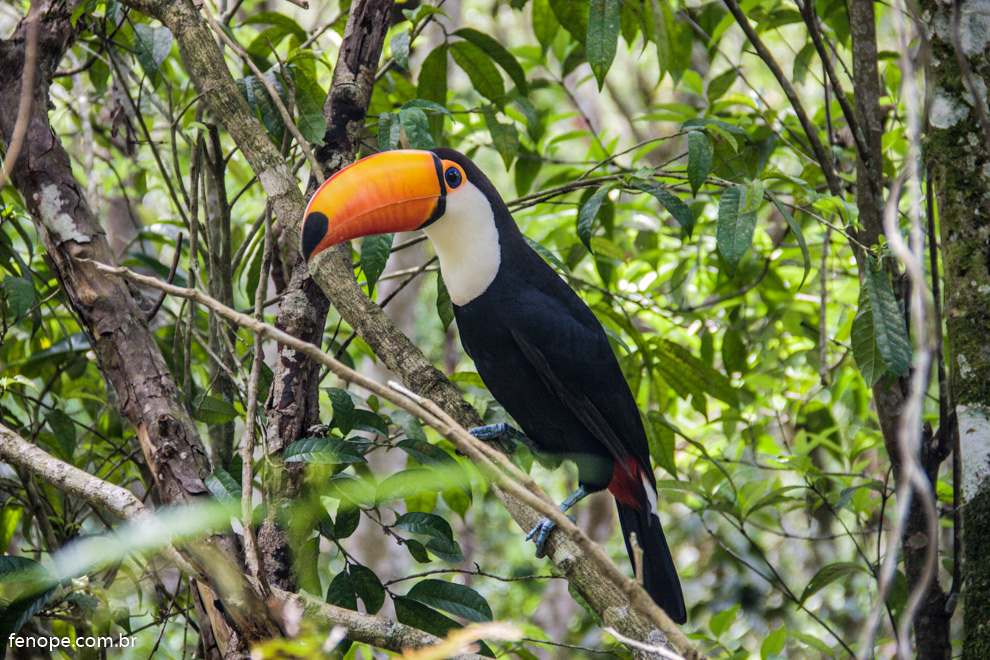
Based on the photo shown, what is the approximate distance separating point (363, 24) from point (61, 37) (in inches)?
31.1

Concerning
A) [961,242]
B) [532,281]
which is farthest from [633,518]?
[961,242]

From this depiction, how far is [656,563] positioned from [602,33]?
161 cm

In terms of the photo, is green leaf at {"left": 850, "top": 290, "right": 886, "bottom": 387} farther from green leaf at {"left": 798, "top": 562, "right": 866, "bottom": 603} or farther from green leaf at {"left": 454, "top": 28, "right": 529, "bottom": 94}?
green leaf at {"left": 454, "top": 28, "right": 529, "bottom": 94}

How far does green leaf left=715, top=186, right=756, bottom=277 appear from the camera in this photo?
191 cm

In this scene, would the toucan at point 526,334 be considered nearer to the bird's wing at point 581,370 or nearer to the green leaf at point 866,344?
the bird's wing at point 581,370

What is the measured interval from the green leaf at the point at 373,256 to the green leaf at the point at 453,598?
0.79 metres

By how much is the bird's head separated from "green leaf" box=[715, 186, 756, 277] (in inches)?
30.0

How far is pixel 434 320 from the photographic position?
982 cm

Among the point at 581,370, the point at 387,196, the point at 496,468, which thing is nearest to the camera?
the point at 496,468

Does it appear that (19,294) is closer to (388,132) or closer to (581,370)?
(388,132)

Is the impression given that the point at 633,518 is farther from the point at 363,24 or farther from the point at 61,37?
the point at 61,37

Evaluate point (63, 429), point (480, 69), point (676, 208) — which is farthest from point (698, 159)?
point (63, 429)

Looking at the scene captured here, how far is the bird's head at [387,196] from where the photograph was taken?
1.92 metres

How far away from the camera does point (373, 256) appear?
7.07ft
